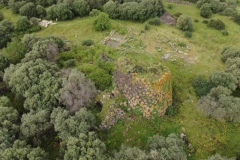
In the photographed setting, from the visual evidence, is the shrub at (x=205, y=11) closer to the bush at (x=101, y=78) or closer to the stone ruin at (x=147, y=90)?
the stone ruin at (x=147, y=90)

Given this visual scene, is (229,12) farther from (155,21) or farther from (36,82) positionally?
(36,82)

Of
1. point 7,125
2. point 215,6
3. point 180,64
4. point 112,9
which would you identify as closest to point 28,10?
point 112,9

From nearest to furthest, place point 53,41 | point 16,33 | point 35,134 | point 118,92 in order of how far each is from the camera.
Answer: point 35,134 < point 118,92 < point 53,41 < point 16,33

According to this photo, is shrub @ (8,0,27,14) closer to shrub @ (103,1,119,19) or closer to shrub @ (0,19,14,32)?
shrub @ (0,19,14,32)

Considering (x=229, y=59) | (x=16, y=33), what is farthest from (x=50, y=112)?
(x=229, y=59)

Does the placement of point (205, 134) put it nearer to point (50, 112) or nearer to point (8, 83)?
point (50, 112)

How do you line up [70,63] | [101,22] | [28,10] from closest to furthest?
[70,63], [101,22], [28,10]

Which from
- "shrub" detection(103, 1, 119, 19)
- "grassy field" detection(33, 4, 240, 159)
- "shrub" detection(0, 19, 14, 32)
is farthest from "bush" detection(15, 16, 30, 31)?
"shrub" detection(103, 1, 119, 19)
